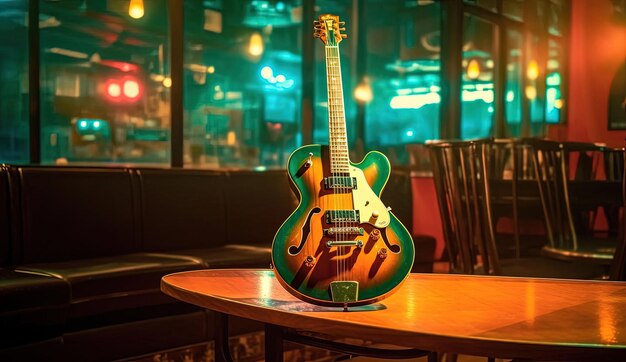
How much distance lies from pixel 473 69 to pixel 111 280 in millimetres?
5298

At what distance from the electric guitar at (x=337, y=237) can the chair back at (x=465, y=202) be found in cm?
93

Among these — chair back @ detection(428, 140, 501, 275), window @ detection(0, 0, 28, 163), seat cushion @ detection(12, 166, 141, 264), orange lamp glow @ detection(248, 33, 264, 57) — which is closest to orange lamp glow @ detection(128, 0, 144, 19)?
window @ detection(0, 0, 28, 163)

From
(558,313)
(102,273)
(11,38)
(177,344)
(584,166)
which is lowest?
(177,344)

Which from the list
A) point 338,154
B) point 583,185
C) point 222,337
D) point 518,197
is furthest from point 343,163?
point 518,197

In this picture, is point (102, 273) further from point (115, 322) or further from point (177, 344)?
point (177, 344)

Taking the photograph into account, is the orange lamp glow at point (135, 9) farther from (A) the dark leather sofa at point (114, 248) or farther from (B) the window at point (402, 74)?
(B) the window at point (402, 74)

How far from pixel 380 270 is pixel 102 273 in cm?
177

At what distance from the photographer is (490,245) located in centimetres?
227

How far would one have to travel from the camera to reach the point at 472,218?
7.93 feet

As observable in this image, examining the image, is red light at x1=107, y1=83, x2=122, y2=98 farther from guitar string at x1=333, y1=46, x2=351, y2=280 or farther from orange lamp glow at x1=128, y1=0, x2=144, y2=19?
guitar string at x1=333, y1=46, x2=351, y2=280

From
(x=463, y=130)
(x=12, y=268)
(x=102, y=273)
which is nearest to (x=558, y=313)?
(x=102, y=273)

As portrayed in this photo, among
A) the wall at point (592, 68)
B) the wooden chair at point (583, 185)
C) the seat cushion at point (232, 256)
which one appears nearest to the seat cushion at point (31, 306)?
the seat cushion at point (232, 256)

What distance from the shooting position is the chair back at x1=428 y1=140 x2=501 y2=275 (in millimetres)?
2275

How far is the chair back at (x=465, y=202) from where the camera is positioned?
2275 millimetres
